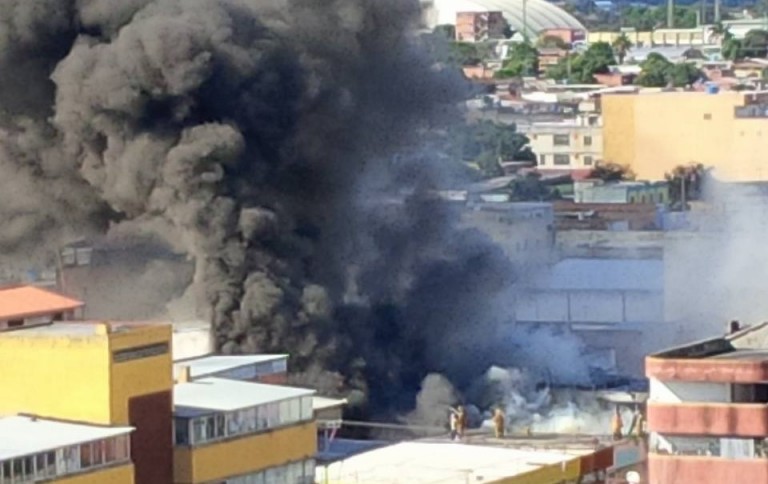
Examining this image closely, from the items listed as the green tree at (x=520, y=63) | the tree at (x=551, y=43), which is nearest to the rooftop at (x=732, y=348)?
the green tree at (x=520, y=63)

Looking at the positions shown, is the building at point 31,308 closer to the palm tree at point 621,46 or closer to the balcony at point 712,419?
the balcony at point 712,419

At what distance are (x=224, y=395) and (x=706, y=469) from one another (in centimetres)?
656

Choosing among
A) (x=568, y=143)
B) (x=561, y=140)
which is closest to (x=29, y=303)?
(x=568, y=143)

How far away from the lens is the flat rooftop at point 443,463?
23.0 m

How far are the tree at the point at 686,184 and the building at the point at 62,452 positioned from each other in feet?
111

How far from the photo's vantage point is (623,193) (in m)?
55.6

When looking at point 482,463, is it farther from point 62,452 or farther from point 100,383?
point 62,452

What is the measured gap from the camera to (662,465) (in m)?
17.2

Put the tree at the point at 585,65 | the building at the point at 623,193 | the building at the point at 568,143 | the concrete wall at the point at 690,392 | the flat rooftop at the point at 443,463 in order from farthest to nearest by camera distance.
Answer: the tree at the point at 585,65 → the building at the point at 568,143 → the building at the point at 623,193 → the flat rooftop at the point at 443,463 → the concrete wall at the point at 690,392

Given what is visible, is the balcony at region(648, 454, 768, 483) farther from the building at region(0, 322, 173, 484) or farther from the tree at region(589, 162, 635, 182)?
the tree at region(589, 162, 635, 182)

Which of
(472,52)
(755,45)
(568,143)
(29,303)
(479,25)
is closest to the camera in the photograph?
(29,303)

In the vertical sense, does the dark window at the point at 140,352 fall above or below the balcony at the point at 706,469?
above

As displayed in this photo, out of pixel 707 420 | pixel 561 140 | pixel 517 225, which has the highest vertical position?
pixel 561 140

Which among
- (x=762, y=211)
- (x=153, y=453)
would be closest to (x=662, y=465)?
(x=153, y=453)
